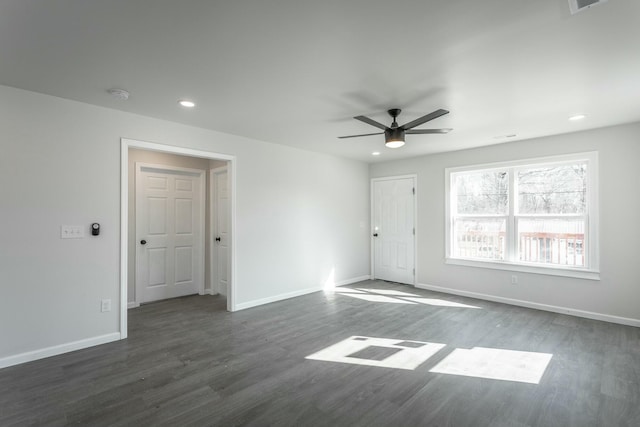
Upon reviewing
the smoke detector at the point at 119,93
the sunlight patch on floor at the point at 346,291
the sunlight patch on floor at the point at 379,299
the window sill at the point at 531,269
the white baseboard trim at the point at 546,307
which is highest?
the smoke detector at the point at 119,93

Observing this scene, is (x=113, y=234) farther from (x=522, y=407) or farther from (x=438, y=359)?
(x=522, y=407)

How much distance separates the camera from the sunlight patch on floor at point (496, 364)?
2684mm

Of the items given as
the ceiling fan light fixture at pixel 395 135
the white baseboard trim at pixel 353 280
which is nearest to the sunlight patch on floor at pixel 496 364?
the ceiling fan light fixture at pixel 395 135

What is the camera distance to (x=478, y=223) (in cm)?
531

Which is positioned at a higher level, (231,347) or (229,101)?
(229,101)

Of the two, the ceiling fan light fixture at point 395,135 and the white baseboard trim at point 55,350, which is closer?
the white baseboard trim at point 55,350

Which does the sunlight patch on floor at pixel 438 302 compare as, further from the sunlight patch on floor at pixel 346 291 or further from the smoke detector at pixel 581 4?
the smoke detector at pixel 581 4

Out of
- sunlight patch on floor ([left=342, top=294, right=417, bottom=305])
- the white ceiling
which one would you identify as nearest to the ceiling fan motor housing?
the white ceiling

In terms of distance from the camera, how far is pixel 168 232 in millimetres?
5219

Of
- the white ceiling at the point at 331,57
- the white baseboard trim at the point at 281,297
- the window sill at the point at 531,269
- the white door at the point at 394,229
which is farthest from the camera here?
the white door at the point at 394,229

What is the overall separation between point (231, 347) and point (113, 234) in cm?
178

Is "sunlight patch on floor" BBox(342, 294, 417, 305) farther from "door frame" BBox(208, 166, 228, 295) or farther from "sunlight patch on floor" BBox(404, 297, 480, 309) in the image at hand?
"door frame" BBox(208, 166, 228, 295)

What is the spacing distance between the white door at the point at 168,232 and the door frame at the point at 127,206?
117 centimetres

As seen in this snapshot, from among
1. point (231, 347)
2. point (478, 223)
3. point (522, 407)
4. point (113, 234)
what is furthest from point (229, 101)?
point (478, 223)
